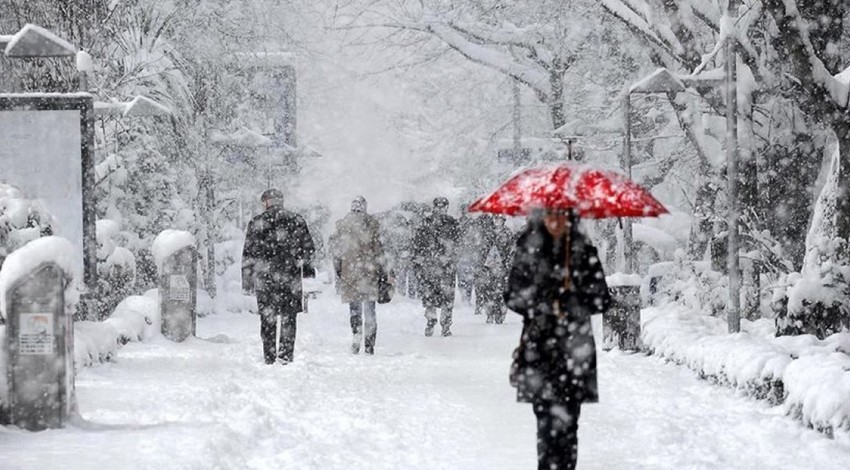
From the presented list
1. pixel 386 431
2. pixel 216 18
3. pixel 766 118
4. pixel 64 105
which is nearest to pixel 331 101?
pixel 216 18

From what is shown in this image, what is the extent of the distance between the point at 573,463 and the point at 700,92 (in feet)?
35.8

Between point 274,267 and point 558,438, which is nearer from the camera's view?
point 558,438

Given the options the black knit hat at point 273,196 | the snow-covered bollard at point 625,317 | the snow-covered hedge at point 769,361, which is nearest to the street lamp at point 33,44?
the black knit hat at point 273,196

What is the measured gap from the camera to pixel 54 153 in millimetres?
12797

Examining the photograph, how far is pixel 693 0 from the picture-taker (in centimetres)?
1686

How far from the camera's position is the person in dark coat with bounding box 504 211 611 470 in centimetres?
646

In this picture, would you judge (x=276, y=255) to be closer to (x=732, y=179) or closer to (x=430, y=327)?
(x=430, y=327)

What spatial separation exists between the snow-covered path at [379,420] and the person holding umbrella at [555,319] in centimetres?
140

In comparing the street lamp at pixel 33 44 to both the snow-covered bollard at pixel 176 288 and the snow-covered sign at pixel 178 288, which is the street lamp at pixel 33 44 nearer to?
the snow-covered bollard at pixel 176 288

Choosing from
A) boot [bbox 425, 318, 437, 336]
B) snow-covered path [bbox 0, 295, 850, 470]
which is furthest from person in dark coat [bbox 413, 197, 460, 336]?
snow-covered path [bbox 0, 295, 850, 470]

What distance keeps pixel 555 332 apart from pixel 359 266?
8.17m

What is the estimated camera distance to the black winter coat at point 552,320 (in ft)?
21.2

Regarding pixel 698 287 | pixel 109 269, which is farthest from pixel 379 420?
pixel 109 269

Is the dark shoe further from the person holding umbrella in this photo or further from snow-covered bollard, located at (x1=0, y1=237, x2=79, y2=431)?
the person holding umbrella
